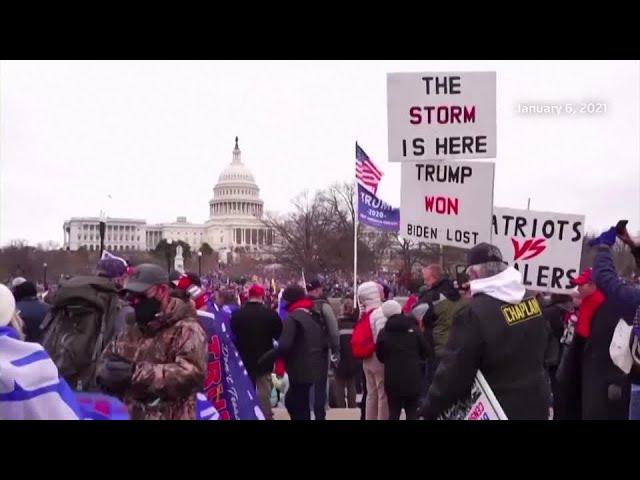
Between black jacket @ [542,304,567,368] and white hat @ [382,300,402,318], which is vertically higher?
white hat @ [382,300,402,318]

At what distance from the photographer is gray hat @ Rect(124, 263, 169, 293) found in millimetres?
4086

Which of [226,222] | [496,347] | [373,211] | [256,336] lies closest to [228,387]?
[256,336]

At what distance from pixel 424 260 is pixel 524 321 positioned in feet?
143

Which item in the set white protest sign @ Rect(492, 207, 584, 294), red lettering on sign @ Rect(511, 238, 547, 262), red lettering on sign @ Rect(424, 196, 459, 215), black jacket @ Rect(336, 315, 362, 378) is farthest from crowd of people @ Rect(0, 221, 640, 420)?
red lettering on sign @ Rect(424, 196, 459, 215)

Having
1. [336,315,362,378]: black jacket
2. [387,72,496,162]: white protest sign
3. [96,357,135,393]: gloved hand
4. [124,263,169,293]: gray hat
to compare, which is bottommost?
[336,315,362,378]: black jacket

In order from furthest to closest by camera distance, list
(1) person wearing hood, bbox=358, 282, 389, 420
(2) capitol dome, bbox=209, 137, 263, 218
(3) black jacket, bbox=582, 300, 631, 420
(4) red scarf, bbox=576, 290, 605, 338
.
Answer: (2) capitol dome, bbox=209, 137, 263, 218 → (1) person wearing hood, bbox=358, 282, 389, 420 → (4) red scarf, bbox=576, 290, 605, 338 → (3) black jacket, bbox=582, 300, 631, 420

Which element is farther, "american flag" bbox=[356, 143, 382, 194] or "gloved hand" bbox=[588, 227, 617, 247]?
"american flag" bbox=[356, 143, 382, 194]

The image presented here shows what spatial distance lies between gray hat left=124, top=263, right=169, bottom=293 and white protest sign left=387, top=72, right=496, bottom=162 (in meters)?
2.77

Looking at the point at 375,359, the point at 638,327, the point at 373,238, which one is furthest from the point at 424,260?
the point at 638,327

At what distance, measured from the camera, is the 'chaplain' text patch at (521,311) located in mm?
3869

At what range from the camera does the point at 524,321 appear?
12.9ft

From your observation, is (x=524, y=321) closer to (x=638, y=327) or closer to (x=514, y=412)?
(x=514, y=412)

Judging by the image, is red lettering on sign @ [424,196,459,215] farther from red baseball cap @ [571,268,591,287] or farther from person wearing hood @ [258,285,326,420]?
person wearing hood @ [258,285,326,420]
